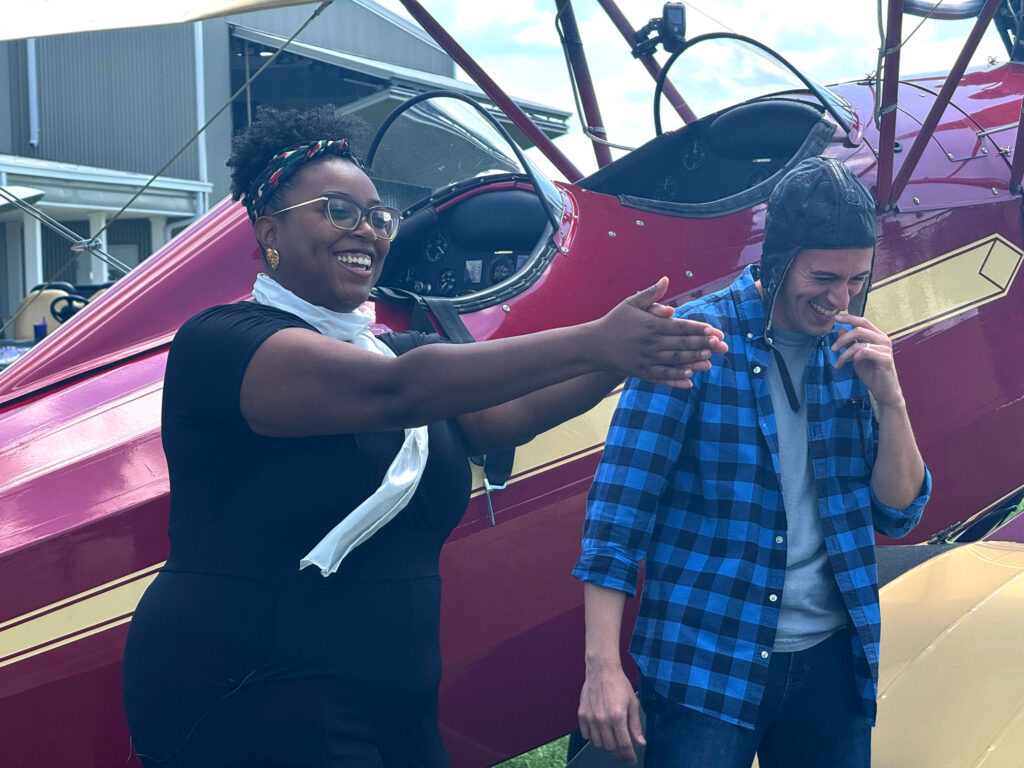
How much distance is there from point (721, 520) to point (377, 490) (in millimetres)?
644

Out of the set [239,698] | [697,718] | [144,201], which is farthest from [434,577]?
[144,201]

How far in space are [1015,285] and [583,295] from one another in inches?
67.5

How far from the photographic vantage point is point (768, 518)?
201cm

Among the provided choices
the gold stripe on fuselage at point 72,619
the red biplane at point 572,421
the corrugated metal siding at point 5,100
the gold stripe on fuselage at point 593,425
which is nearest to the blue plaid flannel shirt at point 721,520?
the red biplane at point 572,421

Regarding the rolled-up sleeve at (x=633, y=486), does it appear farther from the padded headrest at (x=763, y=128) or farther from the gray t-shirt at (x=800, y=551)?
the padded headrest at (x=763, y=128)

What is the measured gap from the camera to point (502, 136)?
11.3 feet

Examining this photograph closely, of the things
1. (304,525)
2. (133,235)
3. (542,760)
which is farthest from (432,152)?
(133,235)

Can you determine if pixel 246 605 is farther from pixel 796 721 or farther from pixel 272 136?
pixel 796 721

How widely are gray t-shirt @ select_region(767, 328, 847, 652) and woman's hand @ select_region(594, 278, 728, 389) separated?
45 centimetres

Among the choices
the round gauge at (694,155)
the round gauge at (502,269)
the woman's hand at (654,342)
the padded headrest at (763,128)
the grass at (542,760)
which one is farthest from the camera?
the grass at (542,760)

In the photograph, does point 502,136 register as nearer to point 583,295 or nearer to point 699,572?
point 583,295

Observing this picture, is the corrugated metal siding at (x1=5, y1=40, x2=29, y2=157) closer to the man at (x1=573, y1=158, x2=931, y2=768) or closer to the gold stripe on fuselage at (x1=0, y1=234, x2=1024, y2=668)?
the gold stripe on fuselage at (x1=0, y1=234, x2=1024, y2=668)

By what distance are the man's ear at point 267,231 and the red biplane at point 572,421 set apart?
80 centimetres

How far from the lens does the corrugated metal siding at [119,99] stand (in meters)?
19.6
